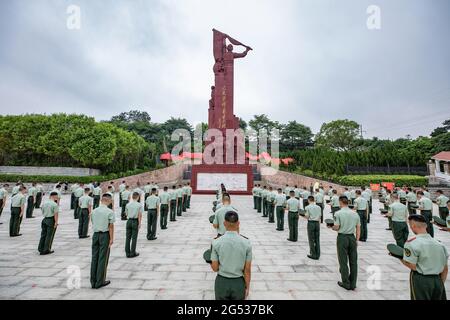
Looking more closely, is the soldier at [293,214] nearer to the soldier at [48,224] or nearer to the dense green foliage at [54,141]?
the soldier at [48,224]

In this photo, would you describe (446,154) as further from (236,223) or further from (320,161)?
(236,223)

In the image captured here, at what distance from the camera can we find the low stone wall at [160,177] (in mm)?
24045

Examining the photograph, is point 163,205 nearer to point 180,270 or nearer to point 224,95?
point 180,270

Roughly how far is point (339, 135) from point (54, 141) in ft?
135

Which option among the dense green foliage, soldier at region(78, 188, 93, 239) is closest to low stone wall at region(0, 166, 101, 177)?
the dense green foliage

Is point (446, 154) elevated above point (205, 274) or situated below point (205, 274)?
above

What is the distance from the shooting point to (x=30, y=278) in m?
4.44

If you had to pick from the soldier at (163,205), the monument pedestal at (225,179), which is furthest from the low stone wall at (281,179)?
the soldier at (163,205)

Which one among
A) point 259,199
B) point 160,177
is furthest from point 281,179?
point 259,199

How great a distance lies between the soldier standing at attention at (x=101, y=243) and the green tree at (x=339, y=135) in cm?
4329

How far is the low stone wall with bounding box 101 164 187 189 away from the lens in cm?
2405

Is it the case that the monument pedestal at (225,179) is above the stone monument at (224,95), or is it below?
below

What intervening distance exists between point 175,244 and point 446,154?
3592 cm
